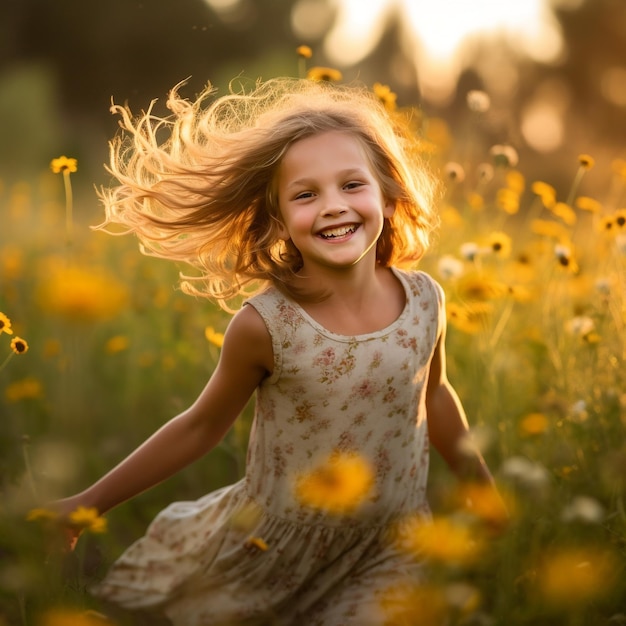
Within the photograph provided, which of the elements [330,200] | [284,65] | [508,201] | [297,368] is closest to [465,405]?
[508,201]

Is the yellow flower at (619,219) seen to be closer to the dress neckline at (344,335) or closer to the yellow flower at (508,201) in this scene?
the yellow flower at (508,201)

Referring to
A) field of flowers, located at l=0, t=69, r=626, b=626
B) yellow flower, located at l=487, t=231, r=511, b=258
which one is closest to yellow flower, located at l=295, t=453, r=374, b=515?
field of flowers, located at l=0, t=69, r=626, b=626

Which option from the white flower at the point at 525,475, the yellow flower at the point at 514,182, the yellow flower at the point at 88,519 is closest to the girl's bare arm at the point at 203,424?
the yellow flower at the point at 88,519

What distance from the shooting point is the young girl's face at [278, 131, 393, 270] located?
1.69 metres

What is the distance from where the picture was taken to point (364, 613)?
1711 mm

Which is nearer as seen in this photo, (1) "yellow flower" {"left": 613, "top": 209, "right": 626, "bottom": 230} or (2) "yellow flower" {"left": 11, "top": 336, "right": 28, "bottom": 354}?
(2) "yellow flower" {"left": 11, "top": 336, "right": 28, "bottom": 354}

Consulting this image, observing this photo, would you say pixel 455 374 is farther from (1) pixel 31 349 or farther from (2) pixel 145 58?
(2) pixel 145 58

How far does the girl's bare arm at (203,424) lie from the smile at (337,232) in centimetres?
20

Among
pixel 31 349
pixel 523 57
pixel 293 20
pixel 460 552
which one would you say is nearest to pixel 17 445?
pixel 31 349

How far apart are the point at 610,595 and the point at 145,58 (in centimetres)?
1150

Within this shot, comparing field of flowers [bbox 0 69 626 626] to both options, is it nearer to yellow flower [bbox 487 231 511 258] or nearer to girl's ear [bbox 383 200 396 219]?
yellow flower [bbox 487 231 511 258]

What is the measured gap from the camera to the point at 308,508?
1815mm

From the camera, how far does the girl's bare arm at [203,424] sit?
66.9 inches

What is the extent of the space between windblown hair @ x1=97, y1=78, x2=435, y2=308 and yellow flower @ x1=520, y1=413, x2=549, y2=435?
47 centimetres
